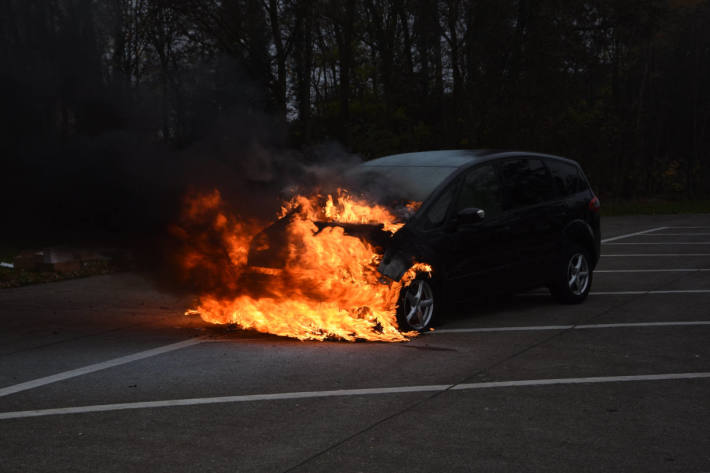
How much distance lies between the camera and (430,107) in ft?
103

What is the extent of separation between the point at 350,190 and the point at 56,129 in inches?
116

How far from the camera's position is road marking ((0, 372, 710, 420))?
5242 millimetres

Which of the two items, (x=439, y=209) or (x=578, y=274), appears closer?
(x=439, y=209)

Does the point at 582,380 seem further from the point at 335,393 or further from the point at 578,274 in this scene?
the point at 578,274

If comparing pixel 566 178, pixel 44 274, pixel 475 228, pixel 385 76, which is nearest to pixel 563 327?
pixel 475 228

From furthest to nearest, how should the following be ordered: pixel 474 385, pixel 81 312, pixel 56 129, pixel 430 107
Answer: pixel 430 107
pixel 81 312
pixel 56 129
pixel 474 385

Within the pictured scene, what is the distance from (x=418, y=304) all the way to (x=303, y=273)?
3.77 ft

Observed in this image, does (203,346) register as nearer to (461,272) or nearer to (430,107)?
(461,272)

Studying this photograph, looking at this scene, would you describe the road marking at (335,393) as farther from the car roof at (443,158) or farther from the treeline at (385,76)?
the treeline at (385,76)

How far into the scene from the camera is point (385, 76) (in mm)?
30188

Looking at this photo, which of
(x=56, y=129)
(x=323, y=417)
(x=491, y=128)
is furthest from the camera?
(x=491, y=128)

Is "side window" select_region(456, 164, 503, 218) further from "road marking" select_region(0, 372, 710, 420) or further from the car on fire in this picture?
"road marking" select_region(0, 372, 710, 420)

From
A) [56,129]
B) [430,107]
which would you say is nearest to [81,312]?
[56,129]

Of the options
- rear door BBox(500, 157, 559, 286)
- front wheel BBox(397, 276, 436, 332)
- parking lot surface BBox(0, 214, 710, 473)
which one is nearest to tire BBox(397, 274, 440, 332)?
front wheel BBox(397, 276, 436, 332)
